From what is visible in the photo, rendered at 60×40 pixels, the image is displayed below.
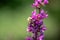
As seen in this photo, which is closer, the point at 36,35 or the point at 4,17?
the point at 36,35

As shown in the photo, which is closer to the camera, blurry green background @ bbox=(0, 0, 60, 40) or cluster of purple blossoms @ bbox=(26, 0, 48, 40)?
cluster of purple blossoms @ bbox=(26, 0, 48, 40)

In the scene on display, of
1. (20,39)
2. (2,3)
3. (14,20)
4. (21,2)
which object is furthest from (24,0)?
(20,39)

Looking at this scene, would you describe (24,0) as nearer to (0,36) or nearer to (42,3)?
(0,36)

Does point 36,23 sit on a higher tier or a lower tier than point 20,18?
lower

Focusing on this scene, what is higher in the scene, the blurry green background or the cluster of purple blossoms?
the blurry green background

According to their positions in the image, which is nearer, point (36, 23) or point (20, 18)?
point (36, 23)

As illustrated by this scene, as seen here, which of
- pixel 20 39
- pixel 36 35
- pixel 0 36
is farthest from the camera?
pixel 20 39

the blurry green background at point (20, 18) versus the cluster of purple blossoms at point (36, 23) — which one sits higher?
the blurry green background at point (20, 18)

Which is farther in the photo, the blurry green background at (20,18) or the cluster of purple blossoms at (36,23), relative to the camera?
the blurry green background at (20,18)
